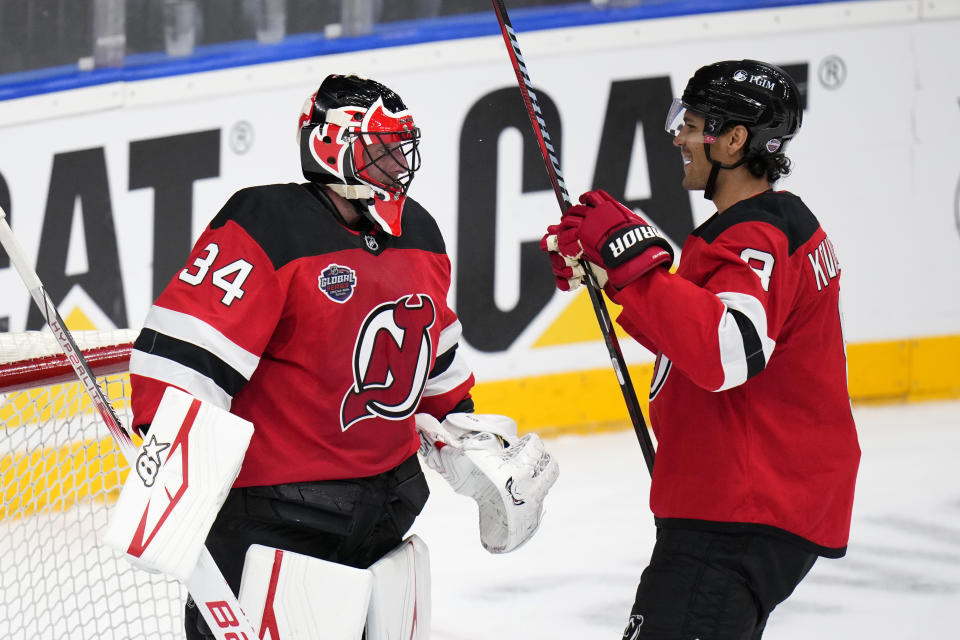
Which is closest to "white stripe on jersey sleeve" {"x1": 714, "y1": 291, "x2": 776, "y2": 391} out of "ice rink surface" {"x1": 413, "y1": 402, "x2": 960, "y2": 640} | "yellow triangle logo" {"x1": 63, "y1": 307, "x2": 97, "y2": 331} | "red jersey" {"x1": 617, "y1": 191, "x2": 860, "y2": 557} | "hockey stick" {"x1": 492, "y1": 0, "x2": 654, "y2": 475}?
"red jersey" {"x1": 617, "y1": 191, "x2": 860, "y2": 557}

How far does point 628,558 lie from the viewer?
11.9 ft

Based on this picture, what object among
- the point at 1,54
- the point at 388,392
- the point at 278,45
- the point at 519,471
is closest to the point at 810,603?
the point at 519,471

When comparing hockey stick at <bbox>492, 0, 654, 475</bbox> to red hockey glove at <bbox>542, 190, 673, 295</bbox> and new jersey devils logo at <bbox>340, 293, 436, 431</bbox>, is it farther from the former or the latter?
new jersey devils logo at <bbox>340, 293, 436, 431</bbox>

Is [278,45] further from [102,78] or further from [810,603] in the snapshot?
[810,603]

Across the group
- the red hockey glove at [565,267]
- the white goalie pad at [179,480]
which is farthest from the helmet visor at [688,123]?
the white goalie pad at [179,480]

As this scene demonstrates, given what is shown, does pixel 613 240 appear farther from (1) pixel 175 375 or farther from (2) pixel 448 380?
(1) pixel 175 375

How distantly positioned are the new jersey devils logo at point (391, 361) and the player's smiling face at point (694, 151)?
474 millimetres

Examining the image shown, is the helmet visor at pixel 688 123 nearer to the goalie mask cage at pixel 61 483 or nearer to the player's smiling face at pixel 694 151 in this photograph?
the player's smiling face at pixel 694 151

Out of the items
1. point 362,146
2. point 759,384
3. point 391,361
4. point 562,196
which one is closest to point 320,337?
point 391,361

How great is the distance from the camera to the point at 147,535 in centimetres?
169

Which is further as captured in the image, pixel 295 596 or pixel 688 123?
pixel 688 123

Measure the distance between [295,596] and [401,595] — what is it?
0.21m

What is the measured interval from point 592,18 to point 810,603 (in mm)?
2216

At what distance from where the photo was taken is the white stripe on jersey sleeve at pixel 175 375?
5.86 ft
